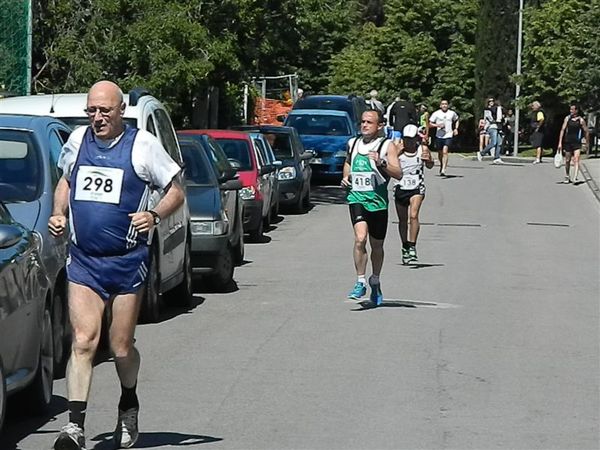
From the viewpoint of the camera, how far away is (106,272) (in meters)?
7.36

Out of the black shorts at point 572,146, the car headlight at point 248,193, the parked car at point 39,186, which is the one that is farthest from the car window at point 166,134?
the black shorts at point 572,146

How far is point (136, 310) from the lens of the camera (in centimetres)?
749

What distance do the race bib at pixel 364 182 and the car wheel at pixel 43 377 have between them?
19.0ft

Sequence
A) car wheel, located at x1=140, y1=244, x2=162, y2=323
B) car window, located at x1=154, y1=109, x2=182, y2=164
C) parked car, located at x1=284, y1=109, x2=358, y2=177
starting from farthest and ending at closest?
1. parked car, located at x1=284, y1=109, x2=358, y2=177
2. car window, located at x1=154, y1=109, x2=182, y2=164
3. car wheel, located at x1=140, y1=244, x2=162, y2=323

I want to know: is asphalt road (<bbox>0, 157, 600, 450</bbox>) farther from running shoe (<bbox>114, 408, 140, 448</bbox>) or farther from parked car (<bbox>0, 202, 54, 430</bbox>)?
parked car (<bbox>0, 202, 54, 430</bbox>)

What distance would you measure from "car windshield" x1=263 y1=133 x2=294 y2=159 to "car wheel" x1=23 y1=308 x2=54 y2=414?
18.4 metres

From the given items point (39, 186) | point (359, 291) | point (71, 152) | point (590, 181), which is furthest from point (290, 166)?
point (71, 152)

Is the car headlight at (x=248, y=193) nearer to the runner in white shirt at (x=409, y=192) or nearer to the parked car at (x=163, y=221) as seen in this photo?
the runner in white shirt at (x=409, y=192)

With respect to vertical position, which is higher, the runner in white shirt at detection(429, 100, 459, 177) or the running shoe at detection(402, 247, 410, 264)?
the runner in white shirt at detection(429, 100, 459, 177)

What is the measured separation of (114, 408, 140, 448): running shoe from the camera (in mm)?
7617

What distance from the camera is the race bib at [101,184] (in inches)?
288

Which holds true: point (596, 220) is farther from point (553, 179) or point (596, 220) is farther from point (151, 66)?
point (553, 179)

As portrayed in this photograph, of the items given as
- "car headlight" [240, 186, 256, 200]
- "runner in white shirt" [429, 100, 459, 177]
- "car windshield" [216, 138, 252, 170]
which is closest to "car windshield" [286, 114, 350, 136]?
"runner in white shirt" [429, 100, 459, 177]

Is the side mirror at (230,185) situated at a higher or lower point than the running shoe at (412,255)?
higher
